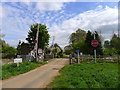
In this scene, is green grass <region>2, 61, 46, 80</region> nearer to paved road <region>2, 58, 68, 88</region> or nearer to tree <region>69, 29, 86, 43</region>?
paved road <region>2, 58, 68, 88</region>

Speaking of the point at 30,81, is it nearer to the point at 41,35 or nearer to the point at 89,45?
the point at 41,35

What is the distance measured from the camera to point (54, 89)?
21.0ft

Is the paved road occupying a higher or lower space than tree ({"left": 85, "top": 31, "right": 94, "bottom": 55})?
lower

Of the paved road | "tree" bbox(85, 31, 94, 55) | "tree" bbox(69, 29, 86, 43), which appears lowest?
the paved road

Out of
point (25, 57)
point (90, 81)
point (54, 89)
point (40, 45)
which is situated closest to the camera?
point (54, 89)

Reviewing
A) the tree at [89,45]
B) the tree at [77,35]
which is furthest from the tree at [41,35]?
the tree at [77,35]

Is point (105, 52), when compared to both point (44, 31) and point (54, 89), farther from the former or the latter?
point (54, 89)

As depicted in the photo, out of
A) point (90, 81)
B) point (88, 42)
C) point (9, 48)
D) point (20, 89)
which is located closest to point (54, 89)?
point (20, 89)

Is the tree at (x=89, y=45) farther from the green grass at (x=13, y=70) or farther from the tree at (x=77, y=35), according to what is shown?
the green grass at (x=13, y=70)

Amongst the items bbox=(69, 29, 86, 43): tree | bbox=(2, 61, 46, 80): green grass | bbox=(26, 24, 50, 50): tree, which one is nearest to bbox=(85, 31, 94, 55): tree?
bbox=(69, 29, 86, 43): tree

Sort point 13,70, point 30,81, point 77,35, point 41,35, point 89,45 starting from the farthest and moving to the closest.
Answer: point 77,35 → point 89,45 → point 41,35 → point 13,70 → point 30,81

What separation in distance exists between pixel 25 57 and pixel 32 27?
35.0 ft

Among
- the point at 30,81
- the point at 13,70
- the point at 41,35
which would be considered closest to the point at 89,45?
the point at 41,35

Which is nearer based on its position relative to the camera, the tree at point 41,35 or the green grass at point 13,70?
the green grass at point 13,70
